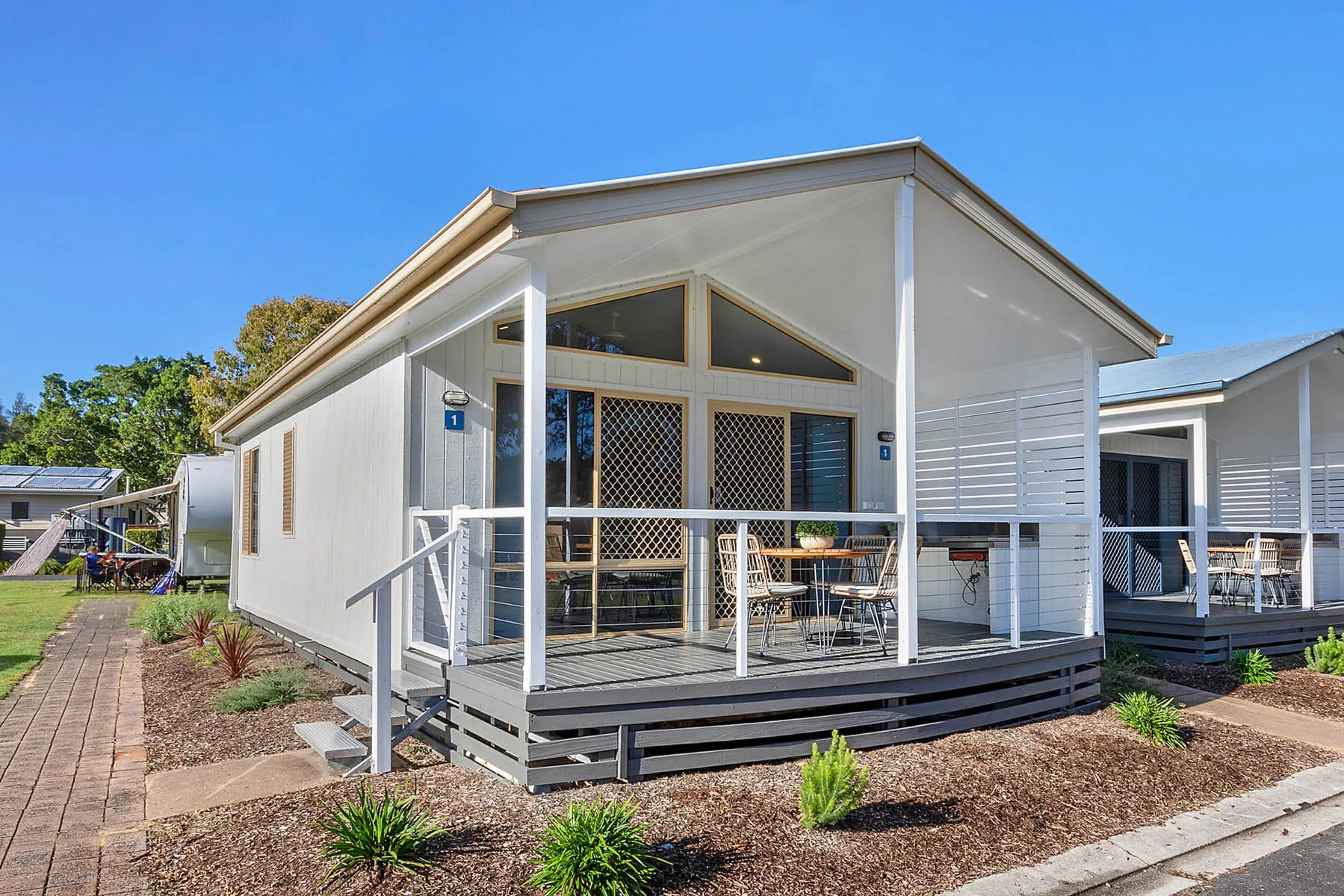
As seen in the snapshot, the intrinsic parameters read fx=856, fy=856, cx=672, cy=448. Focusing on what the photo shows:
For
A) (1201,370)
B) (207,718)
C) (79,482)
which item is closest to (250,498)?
(207,718)

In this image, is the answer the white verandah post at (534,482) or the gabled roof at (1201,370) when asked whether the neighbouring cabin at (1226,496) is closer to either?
the gabled roof at (1201,370)

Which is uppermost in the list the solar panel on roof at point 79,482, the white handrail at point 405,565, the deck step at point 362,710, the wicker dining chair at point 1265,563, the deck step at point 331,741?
the solar panel on roof at point 79,482

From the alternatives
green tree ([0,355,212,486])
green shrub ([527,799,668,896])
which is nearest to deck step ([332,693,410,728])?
green shrub ([527,799,668,896])

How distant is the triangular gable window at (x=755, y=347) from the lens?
316 inches

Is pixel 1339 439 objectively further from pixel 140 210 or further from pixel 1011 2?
pixel 140 210

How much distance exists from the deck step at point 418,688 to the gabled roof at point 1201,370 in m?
7.59

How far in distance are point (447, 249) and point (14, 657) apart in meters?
8.74

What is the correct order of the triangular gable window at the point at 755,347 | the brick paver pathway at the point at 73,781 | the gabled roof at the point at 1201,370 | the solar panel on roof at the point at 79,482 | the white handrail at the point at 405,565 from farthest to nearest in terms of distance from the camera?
the solar panel on roof at the point at 79,482, the gabled roof at the point at 1201,370, the triangular gable window at the point at 755,347, the white handrail at the point at 405,565, the brick paver pathway at the point at 73,781

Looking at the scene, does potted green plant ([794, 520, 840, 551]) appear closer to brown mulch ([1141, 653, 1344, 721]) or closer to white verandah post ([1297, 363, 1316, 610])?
brown mulch ([1141, 653, 1344, 721])

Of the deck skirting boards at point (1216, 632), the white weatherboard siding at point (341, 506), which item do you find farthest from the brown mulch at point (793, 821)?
the deck skirting boards at point (1216, 632)

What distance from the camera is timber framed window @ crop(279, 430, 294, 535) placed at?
9.90 meters

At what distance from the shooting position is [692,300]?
310 inches

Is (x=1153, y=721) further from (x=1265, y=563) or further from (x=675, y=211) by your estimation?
(x=1265, y=563)

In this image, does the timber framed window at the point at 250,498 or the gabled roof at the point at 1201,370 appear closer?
the gabled roof at the point at 1201,370
